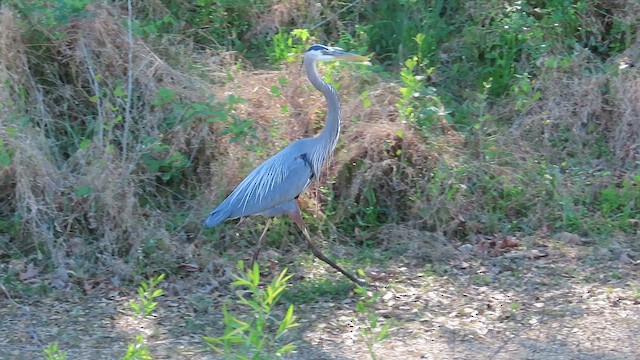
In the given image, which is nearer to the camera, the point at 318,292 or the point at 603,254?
the point at 318,292

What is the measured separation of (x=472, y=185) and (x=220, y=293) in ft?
6.55

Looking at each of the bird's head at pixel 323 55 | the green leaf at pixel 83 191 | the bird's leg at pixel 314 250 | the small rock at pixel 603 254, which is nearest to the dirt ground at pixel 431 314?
the small rock at pixel 603 254

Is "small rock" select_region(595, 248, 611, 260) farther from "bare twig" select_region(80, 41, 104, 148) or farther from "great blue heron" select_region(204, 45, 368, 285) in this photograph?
"bare twig" select_region(80, 41, 104, 148)

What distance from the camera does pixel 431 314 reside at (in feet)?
17.6

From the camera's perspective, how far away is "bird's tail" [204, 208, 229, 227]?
223 inches

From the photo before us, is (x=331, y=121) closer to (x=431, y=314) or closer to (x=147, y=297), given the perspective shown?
(x=431, y=314)

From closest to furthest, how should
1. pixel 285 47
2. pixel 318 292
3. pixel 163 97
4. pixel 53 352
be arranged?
pixel 53 352, pixel 318 292, pixel 163 97, pixel 285 47

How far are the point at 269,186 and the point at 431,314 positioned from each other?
1250 mm

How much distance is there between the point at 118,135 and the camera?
6613 millimetres

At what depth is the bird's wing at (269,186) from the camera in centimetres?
575

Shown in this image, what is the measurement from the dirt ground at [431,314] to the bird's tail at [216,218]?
0.38 m

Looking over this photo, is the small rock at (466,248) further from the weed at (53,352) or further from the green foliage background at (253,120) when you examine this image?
the weed at (53,352)

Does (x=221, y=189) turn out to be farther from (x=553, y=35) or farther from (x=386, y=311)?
(x=553, y=35)

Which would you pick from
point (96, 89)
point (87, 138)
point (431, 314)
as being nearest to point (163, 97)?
point (96, 89)
